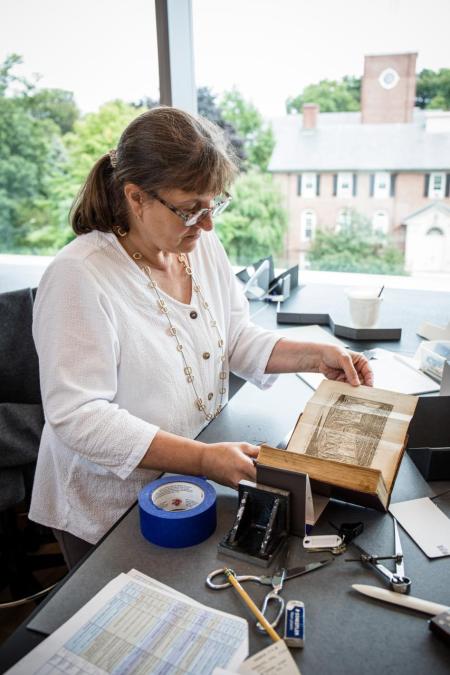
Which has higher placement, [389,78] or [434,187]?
[389,78]

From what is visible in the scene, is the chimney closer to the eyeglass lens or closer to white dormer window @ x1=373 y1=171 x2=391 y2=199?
white dormer window @ x1=373 y1=171 x2=391 y2=199

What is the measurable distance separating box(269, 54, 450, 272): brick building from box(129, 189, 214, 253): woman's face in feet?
5.38

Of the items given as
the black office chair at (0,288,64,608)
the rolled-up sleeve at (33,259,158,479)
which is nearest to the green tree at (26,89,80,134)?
the black office chair at (0,288,64,608)

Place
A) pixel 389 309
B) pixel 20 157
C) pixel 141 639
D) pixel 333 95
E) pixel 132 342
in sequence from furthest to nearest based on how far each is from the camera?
pixel 20 157 → pixel 333 95 → pixel 389 309 → pixel 132 342 → pixel 141 639

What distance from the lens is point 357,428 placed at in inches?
41.1

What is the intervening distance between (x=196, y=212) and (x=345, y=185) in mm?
1702

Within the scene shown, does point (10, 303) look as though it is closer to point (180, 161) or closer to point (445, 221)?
point (180, 161)

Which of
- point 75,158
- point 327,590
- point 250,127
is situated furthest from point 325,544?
point 75,158

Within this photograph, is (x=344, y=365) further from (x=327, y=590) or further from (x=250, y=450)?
(x=327, y=590)

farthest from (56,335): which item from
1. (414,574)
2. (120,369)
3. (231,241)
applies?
(231,241)

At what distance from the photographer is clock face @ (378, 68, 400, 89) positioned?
2520 millimetres

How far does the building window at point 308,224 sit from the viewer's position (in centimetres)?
282

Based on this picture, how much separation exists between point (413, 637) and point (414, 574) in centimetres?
13

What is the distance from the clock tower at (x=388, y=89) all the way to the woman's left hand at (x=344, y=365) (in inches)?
66.1
